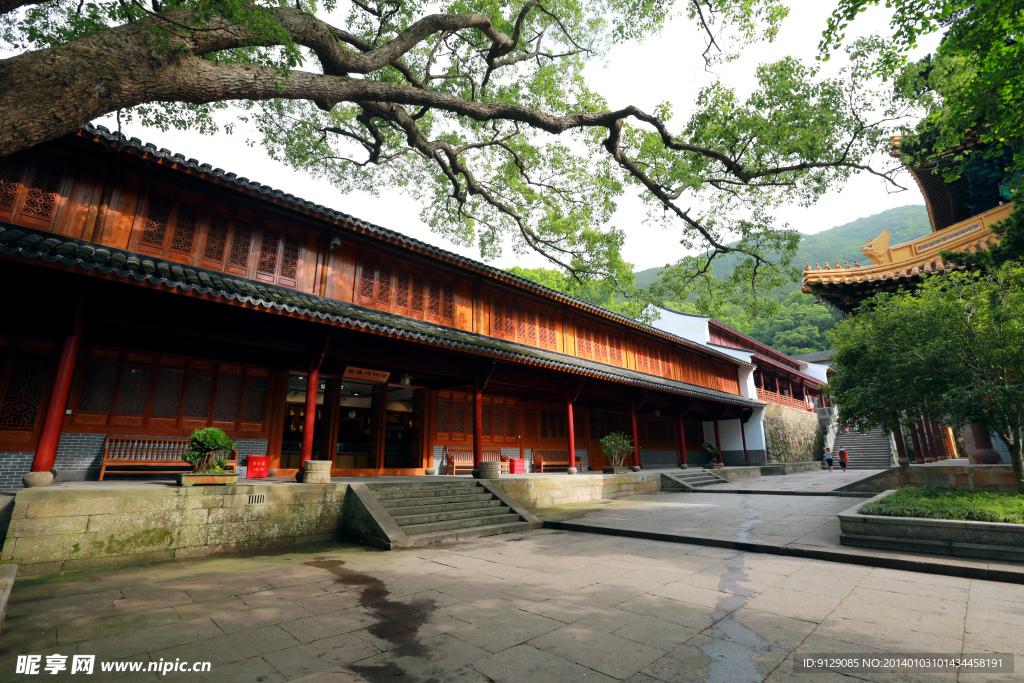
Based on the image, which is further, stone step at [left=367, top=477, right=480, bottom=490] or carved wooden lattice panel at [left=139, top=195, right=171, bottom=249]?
carved wooden lattice panel at [left=139, top=195, right=171, bottom=249]

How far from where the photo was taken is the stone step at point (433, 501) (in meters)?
7.47

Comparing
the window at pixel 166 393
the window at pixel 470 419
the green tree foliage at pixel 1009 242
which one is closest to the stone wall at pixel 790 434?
the window at pixel 470 419

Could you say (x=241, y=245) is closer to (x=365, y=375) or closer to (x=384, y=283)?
(x=384, y=283)

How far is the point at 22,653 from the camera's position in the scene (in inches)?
116

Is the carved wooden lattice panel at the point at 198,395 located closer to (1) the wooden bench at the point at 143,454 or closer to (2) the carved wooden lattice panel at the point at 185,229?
(1) the wooden bench at the point at 143,454

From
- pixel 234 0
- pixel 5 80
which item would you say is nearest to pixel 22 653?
pixel 5 80

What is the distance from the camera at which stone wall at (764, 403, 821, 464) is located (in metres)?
22.3

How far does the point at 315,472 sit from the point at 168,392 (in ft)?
11.0

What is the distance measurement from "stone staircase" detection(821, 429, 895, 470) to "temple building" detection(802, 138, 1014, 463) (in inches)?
496

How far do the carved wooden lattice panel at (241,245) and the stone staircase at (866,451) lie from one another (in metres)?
26.1

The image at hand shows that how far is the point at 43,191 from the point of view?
707cm

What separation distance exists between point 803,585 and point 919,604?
855 mm

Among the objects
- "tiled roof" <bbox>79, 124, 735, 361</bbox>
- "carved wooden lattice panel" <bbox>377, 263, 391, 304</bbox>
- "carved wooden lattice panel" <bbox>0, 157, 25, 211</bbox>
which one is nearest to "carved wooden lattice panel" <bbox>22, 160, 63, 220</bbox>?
"carved wooden lattice panel" <bbox>0, 157, 25, 211</bbox>

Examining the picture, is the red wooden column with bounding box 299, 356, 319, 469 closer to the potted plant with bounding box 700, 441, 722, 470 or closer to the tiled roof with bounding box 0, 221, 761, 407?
the tiled roof with bounding box 0, 221, 761, 407
